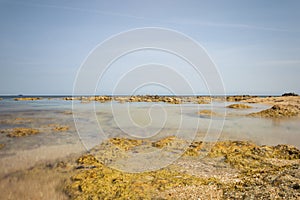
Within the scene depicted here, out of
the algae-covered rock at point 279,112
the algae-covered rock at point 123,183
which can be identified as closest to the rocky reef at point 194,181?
the algae-covered rock at point 123,183

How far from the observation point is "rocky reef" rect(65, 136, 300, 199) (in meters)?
6.80

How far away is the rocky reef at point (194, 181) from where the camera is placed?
6.80 meters

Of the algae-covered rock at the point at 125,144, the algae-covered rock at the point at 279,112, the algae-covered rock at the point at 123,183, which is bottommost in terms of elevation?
the algae-covered rock at the point at 123,183

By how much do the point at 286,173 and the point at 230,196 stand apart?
278 cm

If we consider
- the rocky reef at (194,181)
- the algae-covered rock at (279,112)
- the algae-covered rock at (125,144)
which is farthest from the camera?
the algae-covered rock at (279,112)

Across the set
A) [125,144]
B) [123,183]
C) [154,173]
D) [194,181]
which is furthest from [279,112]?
[123,183]

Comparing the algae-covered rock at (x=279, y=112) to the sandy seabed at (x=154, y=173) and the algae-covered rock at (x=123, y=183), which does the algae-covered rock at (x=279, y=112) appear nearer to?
the sandy seabed at (x=154, y=173)

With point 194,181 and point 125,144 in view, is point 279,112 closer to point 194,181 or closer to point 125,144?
point 125,144

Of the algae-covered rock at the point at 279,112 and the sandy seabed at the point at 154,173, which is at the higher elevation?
the algae-covered rock at the point at 279,112

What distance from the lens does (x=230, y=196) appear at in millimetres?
6633

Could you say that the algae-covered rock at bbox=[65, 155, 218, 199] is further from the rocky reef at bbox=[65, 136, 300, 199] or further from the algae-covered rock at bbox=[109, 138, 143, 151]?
the algae-covered rock at bbox=[109, 138, 143, 151]

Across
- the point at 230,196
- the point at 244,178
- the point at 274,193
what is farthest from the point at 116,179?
the point at 274,193

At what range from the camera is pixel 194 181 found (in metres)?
7.91

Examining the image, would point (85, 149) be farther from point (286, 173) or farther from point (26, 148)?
point (286, 173)
